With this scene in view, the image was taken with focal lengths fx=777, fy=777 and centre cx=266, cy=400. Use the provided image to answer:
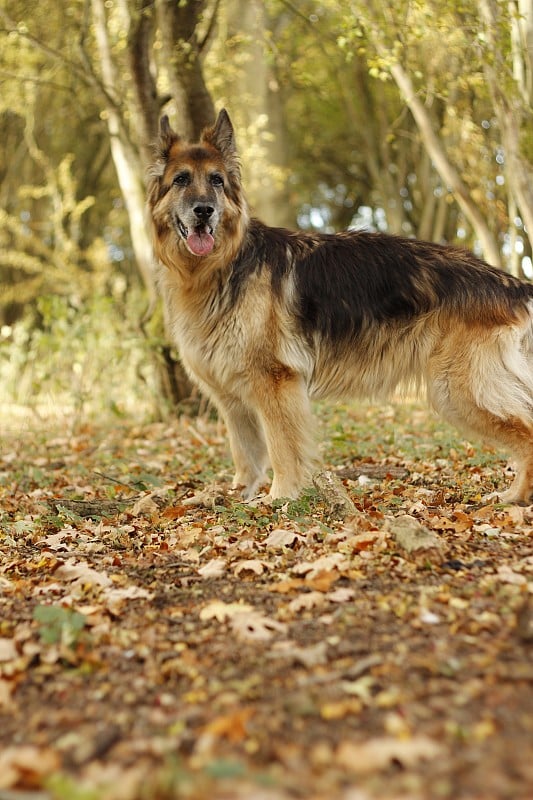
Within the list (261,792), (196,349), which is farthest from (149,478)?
(261,792)

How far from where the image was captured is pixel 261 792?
2.06m

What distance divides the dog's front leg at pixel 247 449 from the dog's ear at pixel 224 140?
188 cm

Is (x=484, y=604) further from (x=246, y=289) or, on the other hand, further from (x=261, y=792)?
(x=246, y=289)

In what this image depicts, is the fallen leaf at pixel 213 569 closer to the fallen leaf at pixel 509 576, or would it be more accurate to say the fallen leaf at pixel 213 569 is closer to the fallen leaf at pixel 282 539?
the fallen leaf at pixel 282 539

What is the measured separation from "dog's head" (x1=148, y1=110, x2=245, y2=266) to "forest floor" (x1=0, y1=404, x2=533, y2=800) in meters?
1.90

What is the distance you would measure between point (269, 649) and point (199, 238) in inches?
129

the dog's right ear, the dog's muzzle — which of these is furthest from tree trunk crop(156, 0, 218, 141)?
the dog's muzzle

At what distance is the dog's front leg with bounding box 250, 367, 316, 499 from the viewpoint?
567cm

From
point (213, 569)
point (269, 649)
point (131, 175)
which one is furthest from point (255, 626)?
point (131, 175)

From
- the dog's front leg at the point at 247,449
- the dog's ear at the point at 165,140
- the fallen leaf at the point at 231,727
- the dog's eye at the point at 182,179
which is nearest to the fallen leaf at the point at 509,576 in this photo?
the fallen leaf at the point at 231,727

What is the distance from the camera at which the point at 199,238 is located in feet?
18.2

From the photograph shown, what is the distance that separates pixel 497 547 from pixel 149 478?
3404 millimetres

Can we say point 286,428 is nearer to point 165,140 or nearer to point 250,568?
point 250,568

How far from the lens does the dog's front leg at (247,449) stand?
6.27 meters
